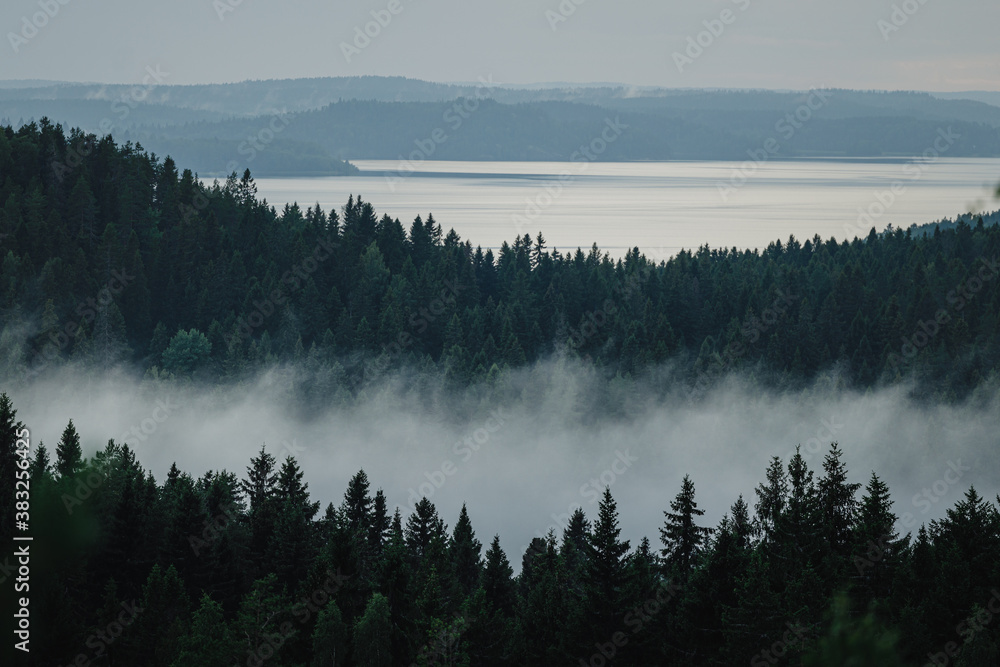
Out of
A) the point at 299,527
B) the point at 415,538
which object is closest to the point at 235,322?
the point at 415,538

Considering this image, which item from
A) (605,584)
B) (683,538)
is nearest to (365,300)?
(683,538)

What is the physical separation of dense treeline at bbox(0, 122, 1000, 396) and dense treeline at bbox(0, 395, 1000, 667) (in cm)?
7216

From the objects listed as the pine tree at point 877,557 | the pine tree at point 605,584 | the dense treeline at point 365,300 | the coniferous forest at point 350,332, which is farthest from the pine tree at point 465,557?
the dense treeline at point 365,300

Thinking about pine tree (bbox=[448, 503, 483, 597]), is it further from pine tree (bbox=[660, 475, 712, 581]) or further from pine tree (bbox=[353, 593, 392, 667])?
pine tree (bbox=[353, 593, 392, 667])

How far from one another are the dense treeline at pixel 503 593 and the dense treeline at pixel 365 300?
72.2 metres

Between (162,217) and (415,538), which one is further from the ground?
(162,217)

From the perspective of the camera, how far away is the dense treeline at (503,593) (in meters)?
31.8

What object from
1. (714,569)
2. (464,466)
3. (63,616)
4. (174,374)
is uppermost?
(714,569)

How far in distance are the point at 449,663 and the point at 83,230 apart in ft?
335

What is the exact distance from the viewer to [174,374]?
117 m

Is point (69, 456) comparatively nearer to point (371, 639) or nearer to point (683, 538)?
point (371, 639)

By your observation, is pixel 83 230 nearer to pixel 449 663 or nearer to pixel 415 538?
pixel 415 538

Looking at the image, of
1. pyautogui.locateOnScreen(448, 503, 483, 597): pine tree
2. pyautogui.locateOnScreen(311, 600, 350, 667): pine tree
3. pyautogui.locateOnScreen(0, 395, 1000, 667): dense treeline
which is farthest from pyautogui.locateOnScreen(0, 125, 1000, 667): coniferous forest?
pyautogui.locateOnScreen(311, 600, 350, 667): pine tree

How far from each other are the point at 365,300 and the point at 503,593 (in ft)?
265
